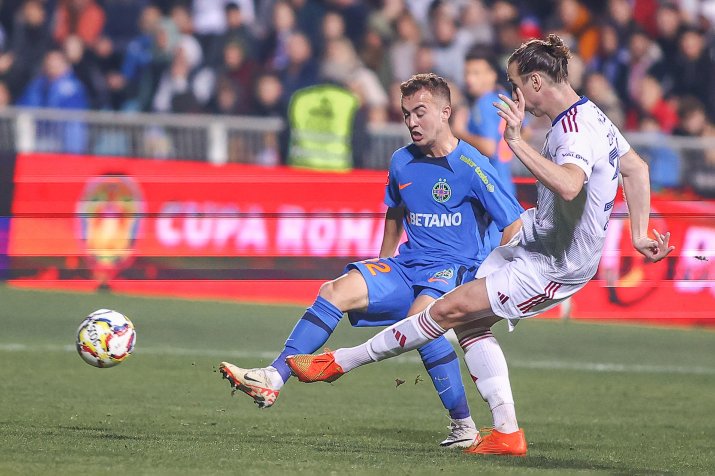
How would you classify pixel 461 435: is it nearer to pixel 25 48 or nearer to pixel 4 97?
pixel 4 97

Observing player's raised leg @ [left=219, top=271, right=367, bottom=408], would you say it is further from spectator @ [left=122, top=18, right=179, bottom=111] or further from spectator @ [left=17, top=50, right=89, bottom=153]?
spectator @ [left=122, top=18, right=179, bottom=111]

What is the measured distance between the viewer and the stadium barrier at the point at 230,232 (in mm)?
12219

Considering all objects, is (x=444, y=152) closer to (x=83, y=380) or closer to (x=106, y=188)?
(x=83, y=380)

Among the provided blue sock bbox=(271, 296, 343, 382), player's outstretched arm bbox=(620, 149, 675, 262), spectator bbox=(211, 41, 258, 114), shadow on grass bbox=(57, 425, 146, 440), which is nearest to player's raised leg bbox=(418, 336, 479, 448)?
blue sock bbox=(271, 296, 343, 382)

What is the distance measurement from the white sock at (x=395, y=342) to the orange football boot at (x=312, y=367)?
51mm

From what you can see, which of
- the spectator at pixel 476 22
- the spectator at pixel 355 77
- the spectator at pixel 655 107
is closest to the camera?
the spectator at pixel 355 77

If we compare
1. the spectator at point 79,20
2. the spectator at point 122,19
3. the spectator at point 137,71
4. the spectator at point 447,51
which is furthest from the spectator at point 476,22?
the spectator at point 79,20

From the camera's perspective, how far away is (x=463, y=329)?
724cm

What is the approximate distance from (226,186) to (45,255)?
8.64 feet

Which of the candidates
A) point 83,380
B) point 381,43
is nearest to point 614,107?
point 381,43

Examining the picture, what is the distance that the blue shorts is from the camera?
7465mm

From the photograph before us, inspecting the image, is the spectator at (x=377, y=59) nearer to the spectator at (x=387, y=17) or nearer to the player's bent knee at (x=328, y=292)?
the spectator at (x=387, y=17)

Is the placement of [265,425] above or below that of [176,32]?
below

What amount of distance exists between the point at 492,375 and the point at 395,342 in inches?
20.8
